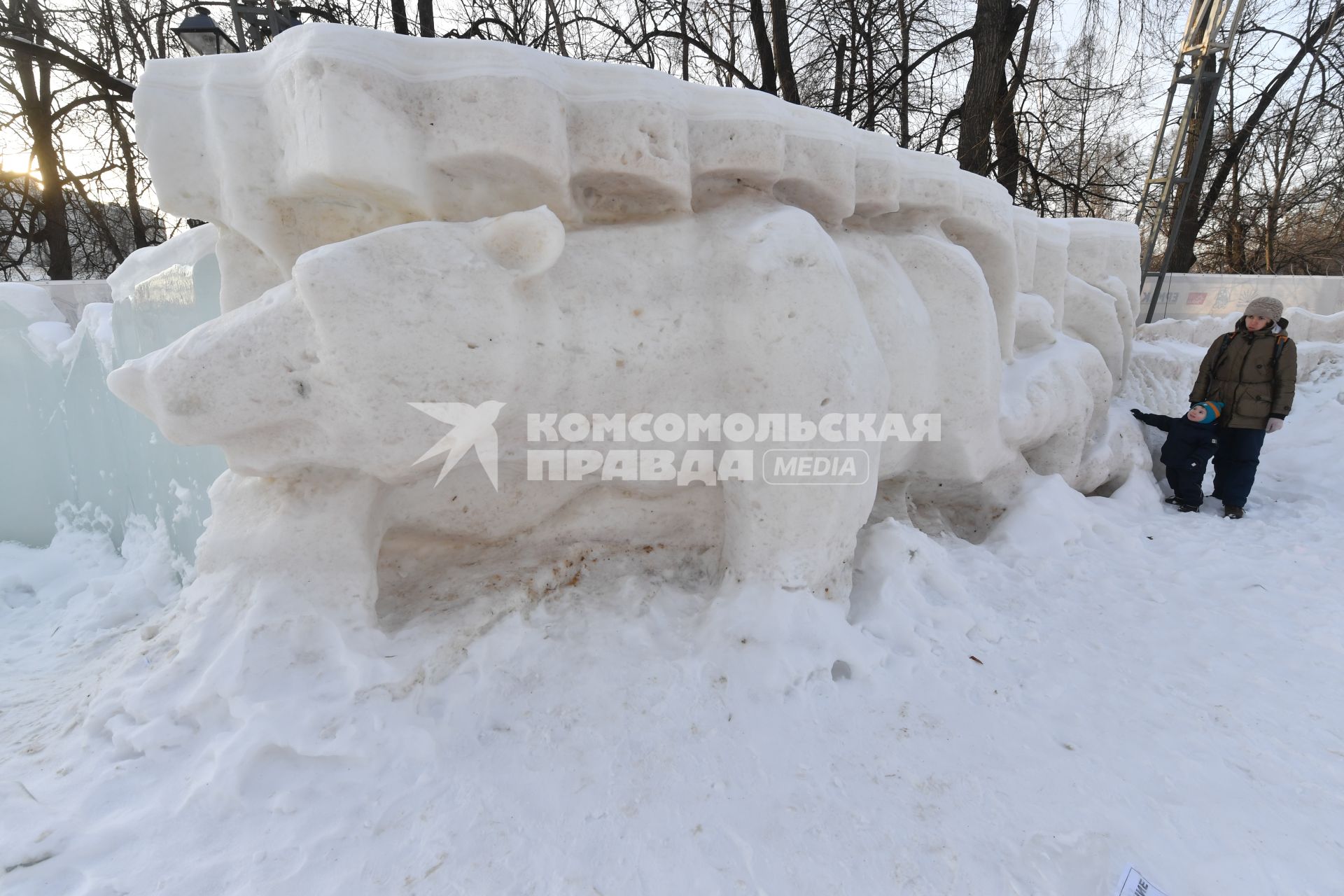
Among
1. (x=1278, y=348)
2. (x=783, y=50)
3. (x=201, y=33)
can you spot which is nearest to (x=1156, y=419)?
(x=1278, y=348)

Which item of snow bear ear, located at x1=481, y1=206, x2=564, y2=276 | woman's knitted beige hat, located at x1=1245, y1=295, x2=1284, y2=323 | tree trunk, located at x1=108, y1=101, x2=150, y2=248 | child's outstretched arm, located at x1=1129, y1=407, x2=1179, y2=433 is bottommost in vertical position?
child's outstretched arm, located at x1=1129, y1=407, x2=1179, y2=433

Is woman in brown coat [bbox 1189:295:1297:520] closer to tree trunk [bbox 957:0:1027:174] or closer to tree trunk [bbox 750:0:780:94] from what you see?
tree trunk [bbox 957:0:1027:174]

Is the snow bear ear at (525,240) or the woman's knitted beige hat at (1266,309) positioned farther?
the woman's knitted beige hat at (1266,309)

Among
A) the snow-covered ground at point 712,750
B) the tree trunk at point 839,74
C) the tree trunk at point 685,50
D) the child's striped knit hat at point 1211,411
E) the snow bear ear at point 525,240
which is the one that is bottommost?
the snow-covered ground at point 712,750

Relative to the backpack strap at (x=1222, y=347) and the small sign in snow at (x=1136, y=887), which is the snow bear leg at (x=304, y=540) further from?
the backpack strap at (x=1222, y=347)

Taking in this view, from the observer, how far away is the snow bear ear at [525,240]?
131 cm

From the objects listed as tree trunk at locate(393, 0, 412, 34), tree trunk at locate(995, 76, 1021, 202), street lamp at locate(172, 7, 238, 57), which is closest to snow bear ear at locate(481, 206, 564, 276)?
street lamp at locate(172, 7, 238, 57)

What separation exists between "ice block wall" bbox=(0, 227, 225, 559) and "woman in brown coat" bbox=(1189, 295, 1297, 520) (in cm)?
408

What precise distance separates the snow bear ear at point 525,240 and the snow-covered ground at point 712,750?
77cm

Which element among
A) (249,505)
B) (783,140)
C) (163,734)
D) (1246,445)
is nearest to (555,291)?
(783,140)

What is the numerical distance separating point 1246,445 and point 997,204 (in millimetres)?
1869

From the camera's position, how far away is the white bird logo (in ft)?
4.33

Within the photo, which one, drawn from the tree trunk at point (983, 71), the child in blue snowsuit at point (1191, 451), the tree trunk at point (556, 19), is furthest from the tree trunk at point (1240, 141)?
the tree trunk at point (556, 19)

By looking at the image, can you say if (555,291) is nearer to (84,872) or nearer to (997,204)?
(84,872)
